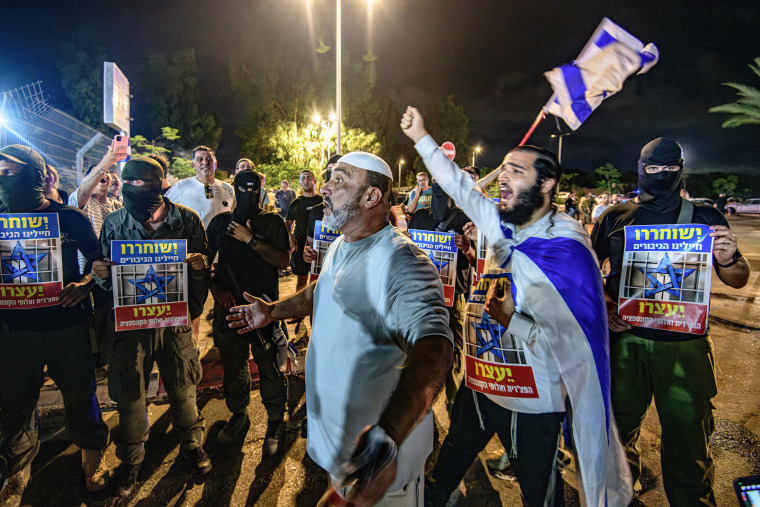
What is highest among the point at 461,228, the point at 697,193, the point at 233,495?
the point at 697,193

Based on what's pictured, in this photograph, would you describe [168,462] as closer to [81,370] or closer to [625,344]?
[81,370]

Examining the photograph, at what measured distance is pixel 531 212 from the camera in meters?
2.14

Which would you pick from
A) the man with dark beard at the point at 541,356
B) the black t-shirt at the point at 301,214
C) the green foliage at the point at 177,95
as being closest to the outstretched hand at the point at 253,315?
the man with dark beard at the point at 541,356

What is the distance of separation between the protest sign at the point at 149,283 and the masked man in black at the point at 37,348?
1.07 ft

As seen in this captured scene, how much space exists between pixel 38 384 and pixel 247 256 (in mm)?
1649

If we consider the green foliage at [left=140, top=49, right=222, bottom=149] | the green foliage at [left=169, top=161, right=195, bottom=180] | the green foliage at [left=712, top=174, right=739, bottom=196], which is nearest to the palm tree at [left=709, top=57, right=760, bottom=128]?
the green foliage at [left=169, top=161, right=195, bottom=180]

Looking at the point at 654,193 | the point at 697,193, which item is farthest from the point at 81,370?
the point at 697,193

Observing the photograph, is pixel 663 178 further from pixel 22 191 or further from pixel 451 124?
pixel 451 124

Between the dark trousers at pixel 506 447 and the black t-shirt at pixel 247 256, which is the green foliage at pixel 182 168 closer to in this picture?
the black t-shirt at pixel 247 256

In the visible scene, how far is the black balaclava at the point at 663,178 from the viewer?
2.52 m

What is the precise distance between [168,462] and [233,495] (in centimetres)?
72

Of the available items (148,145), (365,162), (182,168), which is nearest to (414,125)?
(365,162)

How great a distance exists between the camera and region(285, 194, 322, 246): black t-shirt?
230 inches

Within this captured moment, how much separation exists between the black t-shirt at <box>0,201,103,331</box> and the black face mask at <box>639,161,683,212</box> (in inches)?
154
